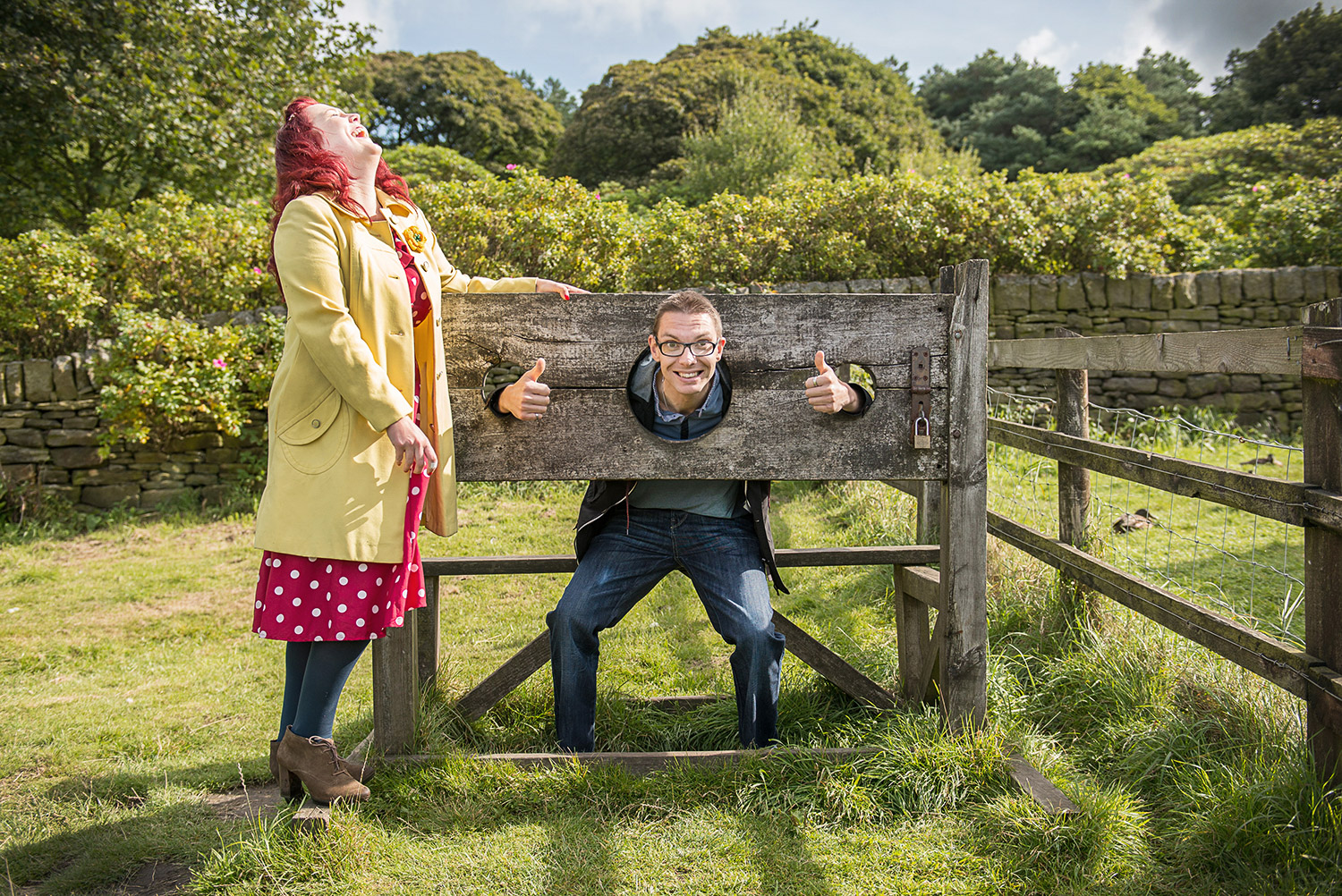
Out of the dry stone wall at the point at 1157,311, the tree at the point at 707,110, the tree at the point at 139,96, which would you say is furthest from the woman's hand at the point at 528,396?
the tree at the point at 707,110

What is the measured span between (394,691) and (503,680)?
45 centimetres

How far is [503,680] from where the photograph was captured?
3.17 m

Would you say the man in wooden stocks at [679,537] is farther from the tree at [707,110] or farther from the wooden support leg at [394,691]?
the tree at [707,110]

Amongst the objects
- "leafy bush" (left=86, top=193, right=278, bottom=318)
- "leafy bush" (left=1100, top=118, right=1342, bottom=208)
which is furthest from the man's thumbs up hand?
"leafy bush" (left=1100, top=118, right=1342, bottom=208)

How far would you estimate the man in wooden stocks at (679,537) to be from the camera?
9.05ft

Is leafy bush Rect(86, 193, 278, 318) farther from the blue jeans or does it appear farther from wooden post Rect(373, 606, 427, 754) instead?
the blue jeans

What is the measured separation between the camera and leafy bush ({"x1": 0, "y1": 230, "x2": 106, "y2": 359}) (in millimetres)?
6965

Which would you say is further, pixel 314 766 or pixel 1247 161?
pixel 1247 161

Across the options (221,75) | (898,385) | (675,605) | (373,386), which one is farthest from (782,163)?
(373,386)

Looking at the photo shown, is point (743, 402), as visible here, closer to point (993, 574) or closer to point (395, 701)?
point (395, 701)

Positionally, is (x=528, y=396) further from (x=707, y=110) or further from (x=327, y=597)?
(x=707, y=110)

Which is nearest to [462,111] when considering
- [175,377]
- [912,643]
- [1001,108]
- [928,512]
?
[1001,108]

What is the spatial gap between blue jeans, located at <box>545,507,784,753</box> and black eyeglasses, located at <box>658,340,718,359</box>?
580 millimetres

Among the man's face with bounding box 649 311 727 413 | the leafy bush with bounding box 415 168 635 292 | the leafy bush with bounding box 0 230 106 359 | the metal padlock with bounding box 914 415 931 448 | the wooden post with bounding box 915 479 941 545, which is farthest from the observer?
the leafy bush with bounding box 415 168 635 292
